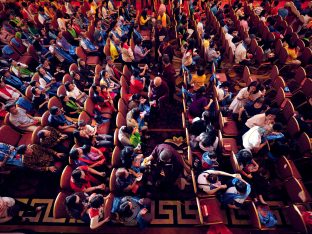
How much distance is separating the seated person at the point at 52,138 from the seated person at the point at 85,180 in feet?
2.54

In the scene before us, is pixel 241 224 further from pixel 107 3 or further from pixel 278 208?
pixel 107 3

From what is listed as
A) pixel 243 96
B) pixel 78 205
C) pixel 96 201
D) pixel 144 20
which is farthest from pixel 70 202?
pixel 144 20

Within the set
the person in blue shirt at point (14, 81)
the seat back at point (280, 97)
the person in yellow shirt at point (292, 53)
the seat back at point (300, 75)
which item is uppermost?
the person in yellow shirt at point (292, 53)

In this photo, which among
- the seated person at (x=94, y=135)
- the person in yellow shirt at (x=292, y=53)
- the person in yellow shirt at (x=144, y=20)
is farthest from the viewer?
the person in yellow shirt at (x=144, y=20)

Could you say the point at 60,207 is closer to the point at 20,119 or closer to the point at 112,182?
the point at 112,182

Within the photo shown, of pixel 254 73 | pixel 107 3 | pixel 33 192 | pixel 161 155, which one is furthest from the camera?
pixel 107 3

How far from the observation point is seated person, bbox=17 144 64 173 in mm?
3296

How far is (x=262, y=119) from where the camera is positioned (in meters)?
3.68

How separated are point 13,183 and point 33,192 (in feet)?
1.57

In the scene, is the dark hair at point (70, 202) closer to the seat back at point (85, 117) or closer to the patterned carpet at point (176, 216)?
the patterned carpet at point (176, 216)

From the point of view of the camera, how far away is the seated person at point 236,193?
288 cm

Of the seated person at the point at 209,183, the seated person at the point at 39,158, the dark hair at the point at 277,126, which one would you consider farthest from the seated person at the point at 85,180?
the dark hair at the point at 277,126

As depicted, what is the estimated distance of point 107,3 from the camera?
7.85 metres

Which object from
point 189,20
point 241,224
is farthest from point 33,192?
point 189,20
